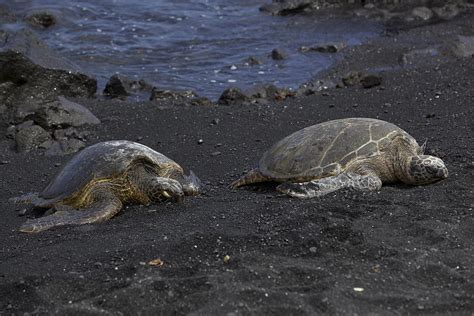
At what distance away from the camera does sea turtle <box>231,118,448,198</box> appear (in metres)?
5.36

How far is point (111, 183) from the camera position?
5.77m

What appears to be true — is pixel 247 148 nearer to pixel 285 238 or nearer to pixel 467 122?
A: pixel 467 122

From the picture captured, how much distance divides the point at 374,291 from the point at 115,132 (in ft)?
15.9

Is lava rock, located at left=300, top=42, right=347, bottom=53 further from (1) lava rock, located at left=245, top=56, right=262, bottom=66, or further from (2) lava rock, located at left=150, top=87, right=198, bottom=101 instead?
(2) lava rock, located at left=150, top=87, right=198, bottom=101

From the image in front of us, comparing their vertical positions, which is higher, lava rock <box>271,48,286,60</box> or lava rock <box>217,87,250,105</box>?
lava rock <box>217,87,250,105</box>

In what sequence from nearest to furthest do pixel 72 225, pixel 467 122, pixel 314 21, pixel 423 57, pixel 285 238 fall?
pixel 285 238
pixel 72 225
pixel 467 122
pixel 423 57
pixel 314 21

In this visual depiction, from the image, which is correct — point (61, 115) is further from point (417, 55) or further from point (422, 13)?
point (422, 13)

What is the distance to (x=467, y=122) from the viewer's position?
270 inches

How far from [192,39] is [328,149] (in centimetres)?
739

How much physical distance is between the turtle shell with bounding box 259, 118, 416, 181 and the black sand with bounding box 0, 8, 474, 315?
266 millimetres

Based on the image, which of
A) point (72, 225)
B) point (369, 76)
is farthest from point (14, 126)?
point (369, 76)

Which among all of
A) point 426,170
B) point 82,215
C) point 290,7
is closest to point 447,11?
point 290,7

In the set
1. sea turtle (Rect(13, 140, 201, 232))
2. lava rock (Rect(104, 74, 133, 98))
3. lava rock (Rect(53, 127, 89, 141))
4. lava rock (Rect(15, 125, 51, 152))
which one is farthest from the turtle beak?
lava rock (Rect(104, 74, 133, 98))

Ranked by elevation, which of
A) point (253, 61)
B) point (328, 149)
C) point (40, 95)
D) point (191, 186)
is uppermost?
point (328, 149)
